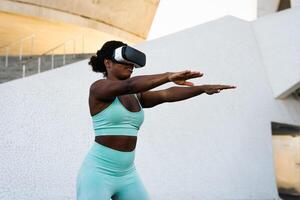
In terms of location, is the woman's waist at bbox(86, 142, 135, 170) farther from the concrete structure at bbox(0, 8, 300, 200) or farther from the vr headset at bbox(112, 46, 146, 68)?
the concrete structure at bbox(0, 8, 300, 200)

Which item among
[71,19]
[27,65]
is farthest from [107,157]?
[71,19]

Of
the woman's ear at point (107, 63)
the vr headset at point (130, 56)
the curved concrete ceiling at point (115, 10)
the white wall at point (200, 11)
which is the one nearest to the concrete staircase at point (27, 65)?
the woman's ear at point (107, 63)

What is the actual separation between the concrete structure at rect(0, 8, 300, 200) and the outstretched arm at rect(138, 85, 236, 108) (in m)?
2.74

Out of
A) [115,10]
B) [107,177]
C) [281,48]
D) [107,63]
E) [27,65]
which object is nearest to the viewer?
[107,177]

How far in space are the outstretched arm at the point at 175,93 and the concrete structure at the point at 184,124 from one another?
9.01 ft

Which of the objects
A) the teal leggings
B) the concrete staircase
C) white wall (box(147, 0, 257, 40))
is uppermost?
white wall (box(147, 0, 257, 40))

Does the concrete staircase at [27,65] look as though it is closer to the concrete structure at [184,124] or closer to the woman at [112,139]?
the concrete structure at [184,124]

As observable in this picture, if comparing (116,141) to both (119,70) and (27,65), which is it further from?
(27,65)

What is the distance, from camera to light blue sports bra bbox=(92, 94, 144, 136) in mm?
2176

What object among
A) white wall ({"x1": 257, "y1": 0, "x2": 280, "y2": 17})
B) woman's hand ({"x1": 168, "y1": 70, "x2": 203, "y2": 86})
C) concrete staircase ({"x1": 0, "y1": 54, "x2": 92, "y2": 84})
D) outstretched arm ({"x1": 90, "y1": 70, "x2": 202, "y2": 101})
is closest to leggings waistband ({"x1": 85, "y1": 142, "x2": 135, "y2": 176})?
outstretched arm ({"x1": 90, "y1": 70, "x2": 202, "y2": 101})

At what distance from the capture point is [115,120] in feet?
7.15

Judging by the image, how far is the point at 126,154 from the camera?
2221 millimetres

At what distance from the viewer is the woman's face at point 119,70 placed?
7.38 ft

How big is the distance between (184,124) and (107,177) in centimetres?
415
